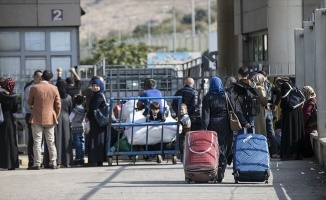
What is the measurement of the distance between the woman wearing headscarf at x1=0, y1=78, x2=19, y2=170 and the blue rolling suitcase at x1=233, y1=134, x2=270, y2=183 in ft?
19.7

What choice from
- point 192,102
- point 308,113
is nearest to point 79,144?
point 192,102

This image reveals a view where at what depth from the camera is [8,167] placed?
22.5m

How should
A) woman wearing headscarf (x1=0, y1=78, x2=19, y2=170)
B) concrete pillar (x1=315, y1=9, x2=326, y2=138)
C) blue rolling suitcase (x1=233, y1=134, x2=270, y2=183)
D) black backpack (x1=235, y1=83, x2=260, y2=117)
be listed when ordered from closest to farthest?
blue rolling suitcase (x1=233, y1=134, x2=270, y2=183) < concrete pillar (x1=315, y1=9, x2=326, y2=138) < black backpack (x1=235, y1=83, x2=260, y2=117) < woman wearing headscarf (x1=0, y1=78, x2=19, y2=170)

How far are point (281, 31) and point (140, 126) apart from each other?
11226 millimetres

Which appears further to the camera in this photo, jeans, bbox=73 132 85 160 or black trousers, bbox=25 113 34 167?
jeans, bbox=73 132 85 160

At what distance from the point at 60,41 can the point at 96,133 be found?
444 inches

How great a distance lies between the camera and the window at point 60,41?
1315 inches

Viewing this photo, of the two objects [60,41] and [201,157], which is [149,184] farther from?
[60,41]

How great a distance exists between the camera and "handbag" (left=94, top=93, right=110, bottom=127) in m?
22.4

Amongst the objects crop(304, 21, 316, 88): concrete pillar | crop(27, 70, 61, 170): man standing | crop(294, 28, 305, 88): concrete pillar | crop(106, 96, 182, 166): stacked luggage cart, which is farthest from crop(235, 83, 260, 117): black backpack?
crop(294, 28, 305, 88): concrete pillar

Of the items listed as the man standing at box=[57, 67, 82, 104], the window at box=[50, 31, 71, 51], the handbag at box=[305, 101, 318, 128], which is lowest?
the handbag at box=[305, 101, 318, 128]

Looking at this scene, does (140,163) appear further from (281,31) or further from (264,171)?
(281,31)

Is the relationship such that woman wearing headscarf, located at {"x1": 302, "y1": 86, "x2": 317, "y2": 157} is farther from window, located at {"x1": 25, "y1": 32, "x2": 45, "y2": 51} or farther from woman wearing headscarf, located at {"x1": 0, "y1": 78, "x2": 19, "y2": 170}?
window, located at {"x1": 25, "y1": 32, "x2": 45, "y2": 51}

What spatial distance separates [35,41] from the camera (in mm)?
33625
